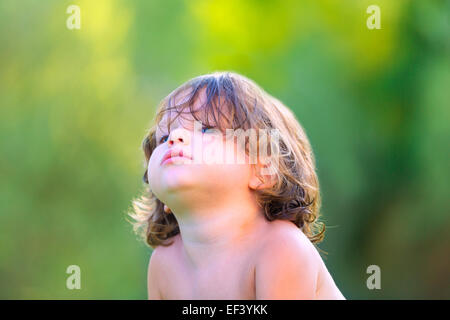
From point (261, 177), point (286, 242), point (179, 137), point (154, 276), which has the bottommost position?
point (154, 276)

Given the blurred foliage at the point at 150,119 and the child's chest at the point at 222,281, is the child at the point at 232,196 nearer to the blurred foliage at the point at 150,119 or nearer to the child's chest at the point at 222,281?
the child's chest at the point at 222,281

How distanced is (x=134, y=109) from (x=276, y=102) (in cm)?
125

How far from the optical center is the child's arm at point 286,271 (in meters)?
1.10

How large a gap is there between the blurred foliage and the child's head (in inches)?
40.6

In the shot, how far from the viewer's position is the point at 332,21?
247 cm

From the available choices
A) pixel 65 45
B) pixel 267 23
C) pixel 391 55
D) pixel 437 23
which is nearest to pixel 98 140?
pixel 65 45

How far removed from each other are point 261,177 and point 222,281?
0.24m

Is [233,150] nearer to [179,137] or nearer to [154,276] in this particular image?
[179,137]

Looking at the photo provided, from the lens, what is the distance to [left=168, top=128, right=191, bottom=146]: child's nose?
1116mm

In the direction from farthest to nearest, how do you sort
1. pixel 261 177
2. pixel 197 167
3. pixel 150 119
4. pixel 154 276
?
1. pixel 150 119
2. pixel 154 276
3. pixel 261 177
4. pixel 197 167

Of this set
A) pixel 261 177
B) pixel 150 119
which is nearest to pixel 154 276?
pixel 261 177

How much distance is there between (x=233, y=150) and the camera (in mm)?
1150

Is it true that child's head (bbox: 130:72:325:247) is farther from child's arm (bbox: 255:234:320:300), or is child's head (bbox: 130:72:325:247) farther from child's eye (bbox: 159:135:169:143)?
child's arm (bbox: 255:234:320:300)

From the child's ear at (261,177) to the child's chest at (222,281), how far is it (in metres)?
0.16
